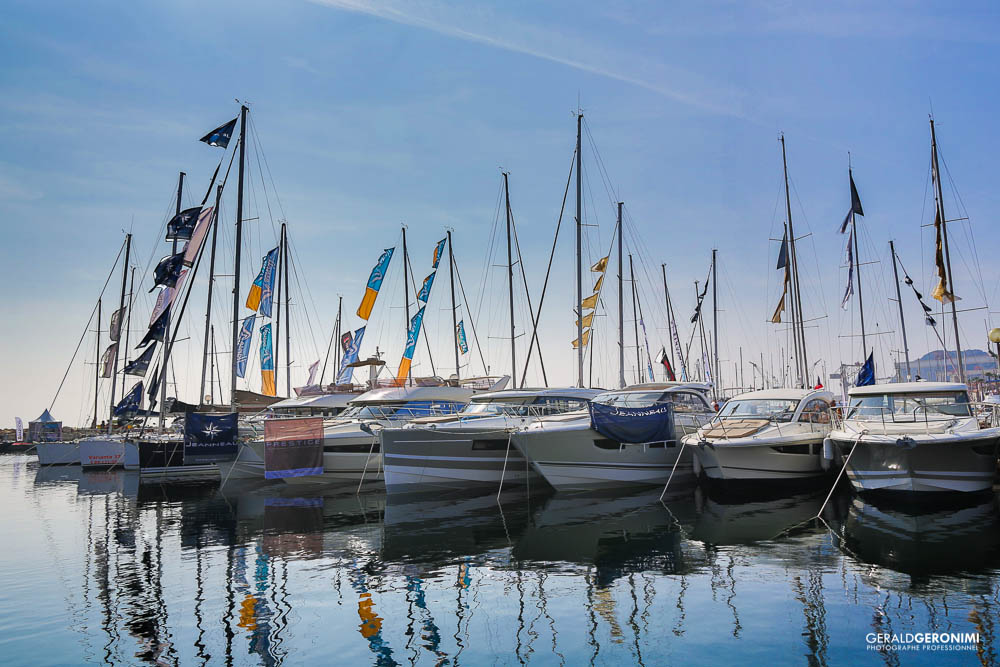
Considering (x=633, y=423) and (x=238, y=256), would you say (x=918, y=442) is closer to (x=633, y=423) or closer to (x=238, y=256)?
(x=633, y=423)

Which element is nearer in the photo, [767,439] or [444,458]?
[767,439]

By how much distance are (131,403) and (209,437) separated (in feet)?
38.3

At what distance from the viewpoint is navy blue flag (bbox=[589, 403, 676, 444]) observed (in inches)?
795

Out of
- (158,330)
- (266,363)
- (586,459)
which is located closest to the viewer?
(586,459)

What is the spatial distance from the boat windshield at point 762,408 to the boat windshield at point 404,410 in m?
11.8

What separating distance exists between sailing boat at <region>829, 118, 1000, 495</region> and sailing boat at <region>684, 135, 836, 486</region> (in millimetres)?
1278

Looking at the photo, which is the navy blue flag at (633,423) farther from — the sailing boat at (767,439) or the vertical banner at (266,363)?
the vertical banner at (266,363)

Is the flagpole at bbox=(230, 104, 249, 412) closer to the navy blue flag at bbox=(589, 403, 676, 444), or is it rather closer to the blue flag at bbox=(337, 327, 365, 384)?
the blue flag at bbox=(337, 327, 365, 384)

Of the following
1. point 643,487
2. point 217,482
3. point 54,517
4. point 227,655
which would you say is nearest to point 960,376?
point 643,487

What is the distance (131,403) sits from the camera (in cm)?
3391

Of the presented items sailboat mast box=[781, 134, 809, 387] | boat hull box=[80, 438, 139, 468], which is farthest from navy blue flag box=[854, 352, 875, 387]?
boat hull box=[80, 438, 139, 468]

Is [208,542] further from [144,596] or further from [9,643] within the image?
[9,643]

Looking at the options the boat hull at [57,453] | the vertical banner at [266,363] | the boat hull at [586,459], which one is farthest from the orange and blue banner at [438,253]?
the boat hull at [57,453]

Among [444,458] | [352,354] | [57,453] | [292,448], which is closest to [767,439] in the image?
[444,458]
